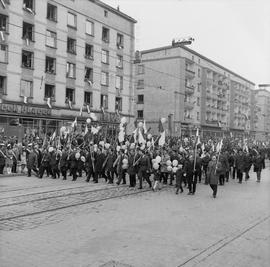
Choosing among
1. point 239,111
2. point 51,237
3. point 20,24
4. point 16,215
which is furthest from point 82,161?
point 239,111

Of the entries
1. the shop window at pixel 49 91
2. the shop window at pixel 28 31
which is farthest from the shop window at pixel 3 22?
the shop window at pixel 49 91

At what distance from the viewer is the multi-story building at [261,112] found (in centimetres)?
9681

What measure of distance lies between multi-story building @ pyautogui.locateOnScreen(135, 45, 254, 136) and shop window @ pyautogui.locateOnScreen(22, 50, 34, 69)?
52.4ft

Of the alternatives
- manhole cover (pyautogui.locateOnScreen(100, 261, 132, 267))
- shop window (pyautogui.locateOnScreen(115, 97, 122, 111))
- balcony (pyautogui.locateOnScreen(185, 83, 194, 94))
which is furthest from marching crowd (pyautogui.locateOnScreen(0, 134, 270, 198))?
balcony (pyautogui.locateOnScreen(185, 83, 194, 94))

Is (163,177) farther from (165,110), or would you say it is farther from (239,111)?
(239,111)

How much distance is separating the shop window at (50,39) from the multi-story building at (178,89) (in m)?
13.3

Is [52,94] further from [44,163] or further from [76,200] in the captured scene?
[76,200]

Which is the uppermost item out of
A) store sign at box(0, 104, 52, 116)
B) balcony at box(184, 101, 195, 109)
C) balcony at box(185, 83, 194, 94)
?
balcony at box(185, 83, 194, 94)

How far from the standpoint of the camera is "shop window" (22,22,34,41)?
33.1m

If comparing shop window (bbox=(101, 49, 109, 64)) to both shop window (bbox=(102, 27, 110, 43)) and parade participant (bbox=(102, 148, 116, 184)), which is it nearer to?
shop window (bbox=(102, 27, 110, 43))

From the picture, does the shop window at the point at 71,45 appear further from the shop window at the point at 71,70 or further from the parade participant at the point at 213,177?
the parade participant at the point at 213,177

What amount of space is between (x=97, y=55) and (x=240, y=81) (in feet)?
166

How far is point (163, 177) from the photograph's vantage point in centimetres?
1817

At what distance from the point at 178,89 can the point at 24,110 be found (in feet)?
91.0
